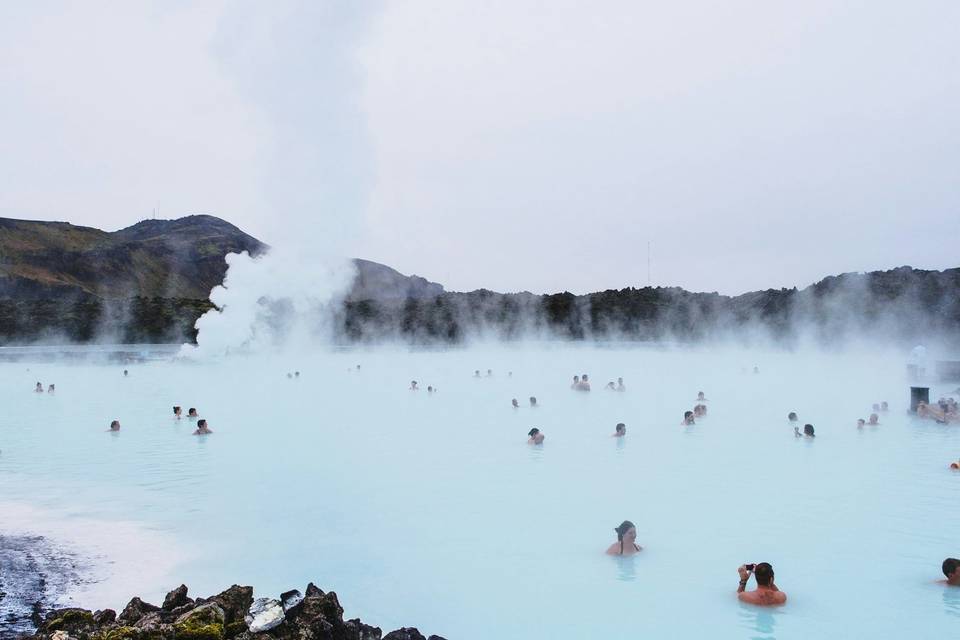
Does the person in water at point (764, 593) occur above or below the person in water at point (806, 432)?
below

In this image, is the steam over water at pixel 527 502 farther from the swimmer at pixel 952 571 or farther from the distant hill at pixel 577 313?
the distant hill at pixel 577 313

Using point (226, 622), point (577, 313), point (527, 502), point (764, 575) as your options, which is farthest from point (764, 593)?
point (577, 313)

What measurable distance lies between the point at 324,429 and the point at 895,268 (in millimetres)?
41985

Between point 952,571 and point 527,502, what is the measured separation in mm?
4967

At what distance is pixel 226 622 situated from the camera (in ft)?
17.1

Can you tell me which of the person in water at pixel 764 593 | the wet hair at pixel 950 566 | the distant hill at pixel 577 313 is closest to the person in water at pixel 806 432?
the wet hair at pixel 950 566

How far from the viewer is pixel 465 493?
1089cm

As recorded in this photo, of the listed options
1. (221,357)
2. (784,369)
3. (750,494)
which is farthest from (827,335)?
(750,494)

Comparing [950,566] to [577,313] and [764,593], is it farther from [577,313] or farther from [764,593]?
[577,313]

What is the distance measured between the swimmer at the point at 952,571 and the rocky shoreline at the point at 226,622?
15.5 feet

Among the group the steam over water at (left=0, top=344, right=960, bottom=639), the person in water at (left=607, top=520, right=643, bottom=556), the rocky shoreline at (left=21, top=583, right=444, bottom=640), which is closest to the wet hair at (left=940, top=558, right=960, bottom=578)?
the steam over water at (left=0, top=344, right=960, bottom=639)

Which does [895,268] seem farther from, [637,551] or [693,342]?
[637,551]

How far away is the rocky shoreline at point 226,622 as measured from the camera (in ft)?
16.0

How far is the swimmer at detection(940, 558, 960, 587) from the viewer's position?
6.71 m
